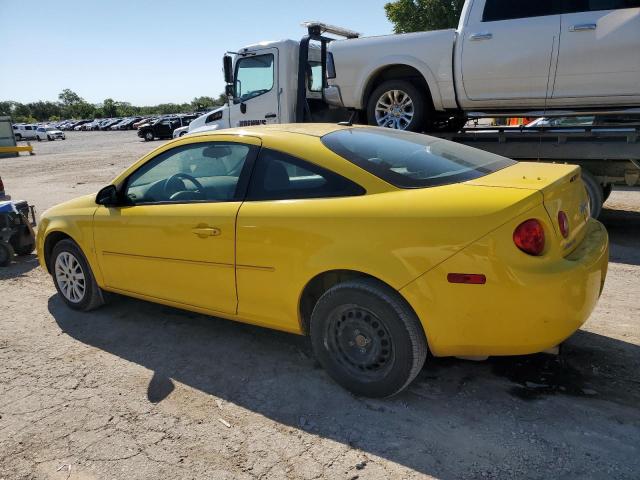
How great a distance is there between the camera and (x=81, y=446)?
269 centimetres

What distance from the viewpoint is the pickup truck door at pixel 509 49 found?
19.6 feet

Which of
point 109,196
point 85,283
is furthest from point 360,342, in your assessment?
point 85,283

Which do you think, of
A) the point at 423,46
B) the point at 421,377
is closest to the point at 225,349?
the point at 421,377

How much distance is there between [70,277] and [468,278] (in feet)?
11.4

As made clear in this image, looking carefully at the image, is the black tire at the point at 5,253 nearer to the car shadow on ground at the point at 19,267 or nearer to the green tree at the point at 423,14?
the car shadow on ground at the point at 19,267

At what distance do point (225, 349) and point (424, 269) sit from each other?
1738 millimetres

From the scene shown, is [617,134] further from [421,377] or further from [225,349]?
[225,349]

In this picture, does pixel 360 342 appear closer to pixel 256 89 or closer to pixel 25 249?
pixel 25 249

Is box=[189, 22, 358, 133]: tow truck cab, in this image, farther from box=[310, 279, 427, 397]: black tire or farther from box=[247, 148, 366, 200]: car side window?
box=[310, 279, 427, 397]: black tire

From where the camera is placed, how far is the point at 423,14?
33.2 metres

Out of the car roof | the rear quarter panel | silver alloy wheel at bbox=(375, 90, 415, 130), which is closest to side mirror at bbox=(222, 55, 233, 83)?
silver alloy wheel at bbox=(375, 90, 415, 130)

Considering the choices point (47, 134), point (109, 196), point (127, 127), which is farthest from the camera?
point (127, 127)

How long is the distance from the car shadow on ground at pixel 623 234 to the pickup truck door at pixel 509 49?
1.94 m

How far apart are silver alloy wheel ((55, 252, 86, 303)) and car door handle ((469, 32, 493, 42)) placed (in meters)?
5.15
